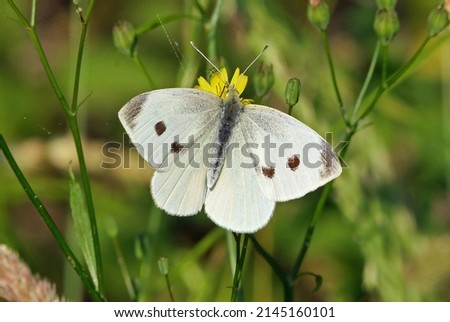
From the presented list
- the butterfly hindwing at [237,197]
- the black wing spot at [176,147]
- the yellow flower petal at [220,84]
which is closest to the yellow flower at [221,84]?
the yellow flower petal at [220,84]

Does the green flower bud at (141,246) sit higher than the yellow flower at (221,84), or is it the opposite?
the yellow flower at (221,84)

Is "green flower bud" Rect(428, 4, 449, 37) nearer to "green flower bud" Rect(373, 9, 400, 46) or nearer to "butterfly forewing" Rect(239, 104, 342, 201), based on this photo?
"green flower bud" Rect(373, 9, 400, 46)

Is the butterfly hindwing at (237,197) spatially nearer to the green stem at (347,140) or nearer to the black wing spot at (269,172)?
the black wing spot at (269,172)

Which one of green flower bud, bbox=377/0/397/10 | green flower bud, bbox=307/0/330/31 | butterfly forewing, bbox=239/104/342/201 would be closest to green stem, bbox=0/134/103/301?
butterfly forewing, bbox=239/104/342/201

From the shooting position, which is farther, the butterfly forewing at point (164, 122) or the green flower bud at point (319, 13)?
the green flower bud at point (319, 13)

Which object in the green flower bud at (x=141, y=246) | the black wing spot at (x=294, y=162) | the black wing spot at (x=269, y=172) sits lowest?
the green flower bud at (x=141, y=246)

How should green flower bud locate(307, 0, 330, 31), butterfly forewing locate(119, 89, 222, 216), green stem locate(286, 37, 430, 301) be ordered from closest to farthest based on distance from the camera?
butterfly forewing locate(119, 89, 222, 216) < green stem locate(286, 37, 430, 301) < green flower bud locate(307, 0, 330, 31)

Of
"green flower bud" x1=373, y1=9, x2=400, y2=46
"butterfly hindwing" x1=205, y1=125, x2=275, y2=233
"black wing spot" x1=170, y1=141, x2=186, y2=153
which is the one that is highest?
"green flower bud" x1=373, y1=9, x2=400, y2=46
